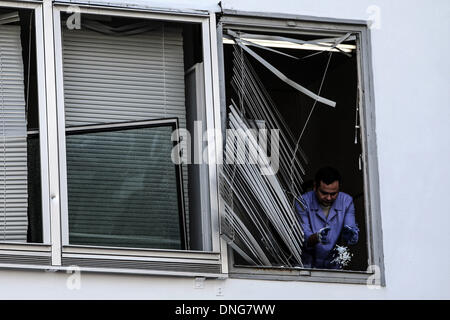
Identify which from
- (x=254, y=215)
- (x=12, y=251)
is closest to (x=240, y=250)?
(x=254, y=215)

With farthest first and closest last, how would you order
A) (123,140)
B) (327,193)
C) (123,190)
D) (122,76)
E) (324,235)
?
1. (327,193)
2. (324,235)
3. (122,76)
4. (123,140)
5. (123,190)

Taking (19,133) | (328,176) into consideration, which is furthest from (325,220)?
(19,133)

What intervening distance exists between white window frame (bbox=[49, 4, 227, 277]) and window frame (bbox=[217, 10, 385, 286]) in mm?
102

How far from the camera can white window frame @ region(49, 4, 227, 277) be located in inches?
440

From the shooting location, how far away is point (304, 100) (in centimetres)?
1535

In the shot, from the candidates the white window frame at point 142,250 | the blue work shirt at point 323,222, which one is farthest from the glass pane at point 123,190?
the blue work shirt at point 323,222

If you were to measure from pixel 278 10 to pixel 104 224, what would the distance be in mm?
2381

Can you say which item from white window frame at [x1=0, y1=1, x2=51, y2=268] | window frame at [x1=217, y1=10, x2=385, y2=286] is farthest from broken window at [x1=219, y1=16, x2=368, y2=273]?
white window frame at [x1=0, y1=1, x2=51, y2=268]

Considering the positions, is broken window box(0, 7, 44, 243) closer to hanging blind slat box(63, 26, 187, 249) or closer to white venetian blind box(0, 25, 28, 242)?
white venetian blind box(0, 25, 28, 242)

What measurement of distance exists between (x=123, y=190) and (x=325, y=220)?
185cm

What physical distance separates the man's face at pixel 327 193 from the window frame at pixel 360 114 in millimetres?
335

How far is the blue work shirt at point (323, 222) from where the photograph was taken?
479 inches

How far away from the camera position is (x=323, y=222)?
40.6ft

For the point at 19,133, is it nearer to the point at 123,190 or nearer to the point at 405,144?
the point at 123,190
